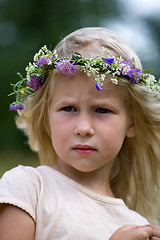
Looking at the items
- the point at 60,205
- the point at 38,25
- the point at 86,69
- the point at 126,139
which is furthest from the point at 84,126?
the point at 38,25

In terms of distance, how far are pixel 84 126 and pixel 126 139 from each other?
104 centimetres

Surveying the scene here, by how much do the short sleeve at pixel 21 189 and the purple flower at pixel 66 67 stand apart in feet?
2.38

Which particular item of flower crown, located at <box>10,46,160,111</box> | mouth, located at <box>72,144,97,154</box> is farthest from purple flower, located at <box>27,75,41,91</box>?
mouth, located at <box>72,144,97,154</box>

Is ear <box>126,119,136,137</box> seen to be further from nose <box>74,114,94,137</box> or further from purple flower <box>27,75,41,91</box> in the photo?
purple flower <box>27,75,41,91</box>

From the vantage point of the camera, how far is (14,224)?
7.98 feet

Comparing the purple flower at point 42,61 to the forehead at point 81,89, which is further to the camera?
the purple flower at point 42,61

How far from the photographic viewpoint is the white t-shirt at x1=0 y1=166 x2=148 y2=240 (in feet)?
8.32

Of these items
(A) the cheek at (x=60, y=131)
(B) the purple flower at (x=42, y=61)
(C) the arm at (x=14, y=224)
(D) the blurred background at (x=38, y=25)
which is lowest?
(C) the arm at (x=14, y=224)

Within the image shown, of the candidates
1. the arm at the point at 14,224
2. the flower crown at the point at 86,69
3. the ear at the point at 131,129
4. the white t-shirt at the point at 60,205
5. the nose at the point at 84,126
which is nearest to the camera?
the arm at the point at 14,224

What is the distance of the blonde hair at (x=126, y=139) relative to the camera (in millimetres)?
3047

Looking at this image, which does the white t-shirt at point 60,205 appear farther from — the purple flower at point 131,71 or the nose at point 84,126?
the purple flower at point 131,71

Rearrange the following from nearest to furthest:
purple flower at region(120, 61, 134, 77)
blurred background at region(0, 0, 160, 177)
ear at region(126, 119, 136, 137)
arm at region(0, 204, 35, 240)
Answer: arm at region(0, 204, 35, 240)
purple flower at region(120, 61, 134, 77)
ear at region(126, 119, 136, 137)
blurred background at region(0, 0, 160, 177)

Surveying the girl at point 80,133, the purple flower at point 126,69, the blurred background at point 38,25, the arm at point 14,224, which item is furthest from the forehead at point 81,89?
the blurred background at point 38,25

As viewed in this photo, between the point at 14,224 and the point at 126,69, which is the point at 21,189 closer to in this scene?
the point at 14,224
